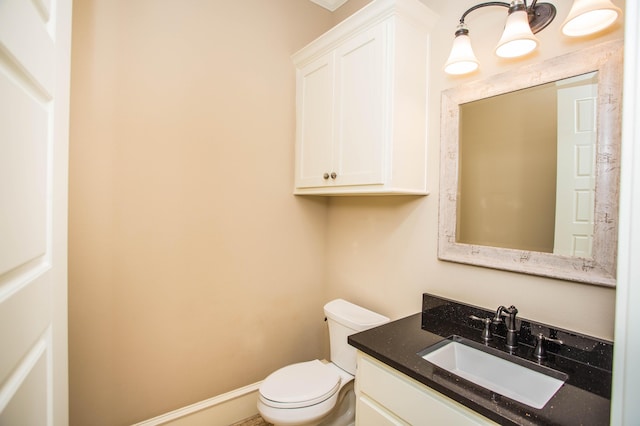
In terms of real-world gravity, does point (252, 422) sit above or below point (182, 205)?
below

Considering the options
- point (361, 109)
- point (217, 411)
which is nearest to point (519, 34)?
point (361, 109)

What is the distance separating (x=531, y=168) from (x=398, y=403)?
104cm

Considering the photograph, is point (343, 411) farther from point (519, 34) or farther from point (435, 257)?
point (519, 34)

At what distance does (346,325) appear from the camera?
1720 mm

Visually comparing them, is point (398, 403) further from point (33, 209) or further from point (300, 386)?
point (33, 209)

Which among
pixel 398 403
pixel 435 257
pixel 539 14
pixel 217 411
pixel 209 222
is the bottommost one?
pixel 217 411

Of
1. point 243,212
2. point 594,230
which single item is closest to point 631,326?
point 594,230

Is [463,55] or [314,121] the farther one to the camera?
[314,121]

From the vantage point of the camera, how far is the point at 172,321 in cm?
163

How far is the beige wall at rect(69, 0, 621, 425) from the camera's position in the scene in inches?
54.7

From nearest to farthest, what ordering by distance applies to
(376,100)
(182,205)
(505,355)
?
(505,355), (376,100), (182,205)

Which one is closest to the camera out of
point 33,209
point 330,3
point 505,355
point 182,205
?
point 33,209

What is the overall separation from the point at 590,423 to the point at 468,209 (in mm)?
854

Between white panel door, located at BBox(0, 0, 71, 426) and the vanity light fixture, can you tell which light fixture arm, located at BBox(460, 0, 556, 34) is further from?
white panel door, located at BBox(0, 0, 71, 426)
